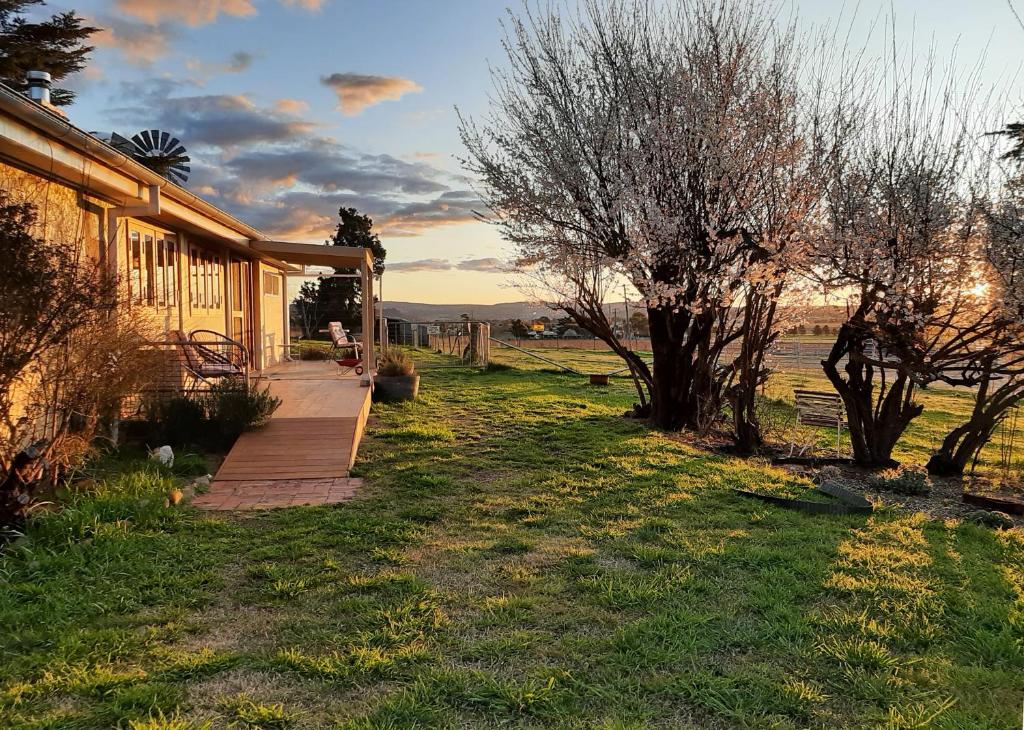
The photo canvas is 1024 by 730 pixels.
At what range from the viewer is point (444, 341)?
894 inches

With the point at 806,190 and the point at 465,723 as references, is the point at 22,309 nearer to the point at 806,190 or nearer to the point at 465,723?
the point at 465,723

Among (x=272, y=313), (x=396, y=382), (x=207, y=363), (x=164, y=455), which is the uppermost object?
(x=272, y=313)

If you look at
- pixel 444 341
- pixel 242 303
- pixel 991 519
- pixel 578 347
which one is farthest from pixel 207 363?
pixel 578 347

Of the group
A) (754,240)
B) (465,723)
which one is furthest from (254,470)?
(754,240)

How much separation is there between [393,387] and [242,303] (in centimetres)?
414

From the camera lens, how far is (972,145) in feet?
25.2

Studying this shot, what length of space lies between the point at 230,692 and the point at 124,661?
2.08 ft

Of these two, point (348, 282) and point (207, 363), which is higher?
point (348, 282)

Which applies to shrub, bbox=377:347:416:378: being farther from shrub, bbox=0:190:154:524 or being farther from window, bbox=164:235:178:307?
shrub, bbox=0:190:154:524

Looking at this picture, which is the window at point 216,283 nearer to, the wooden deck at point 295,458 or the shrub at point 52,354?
the wooden deck at point 295,458

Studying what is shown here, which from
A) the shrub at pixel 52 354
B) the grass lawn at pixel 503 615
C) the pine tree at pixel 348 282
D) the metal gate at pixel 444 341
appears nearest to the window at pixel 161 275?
the shrub at pixel 52 354

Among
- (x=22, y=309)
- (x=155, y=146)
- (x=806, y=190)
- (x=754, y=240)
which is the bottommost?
(x=22, y=309)

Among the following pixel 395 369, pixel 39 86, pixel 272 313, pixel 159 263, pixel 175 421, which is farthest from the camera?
pixel 272 313

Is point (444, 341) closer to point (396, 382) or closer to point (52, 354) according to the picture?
point (396, 382)
